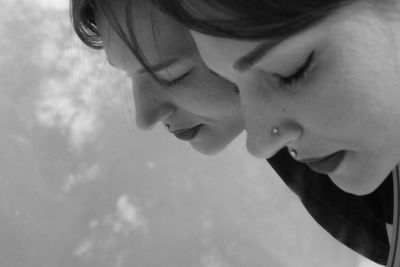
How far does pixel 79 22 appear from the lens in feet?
2.12

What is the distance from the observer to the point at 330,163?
0.49m

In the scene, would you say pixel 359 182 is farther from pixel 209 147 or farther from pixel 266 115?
pixel 209 147

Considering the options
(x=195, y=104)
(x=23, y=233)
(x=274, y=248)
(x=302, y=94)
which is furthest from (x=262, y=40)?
(x=23, y=233)

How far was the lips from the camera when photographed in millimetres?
481

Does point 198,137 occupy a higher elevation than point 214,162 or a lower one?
higher

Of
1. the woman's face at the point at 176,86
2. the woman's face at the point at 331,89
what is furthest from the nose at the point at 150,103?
the woman's face at the point at 331,89

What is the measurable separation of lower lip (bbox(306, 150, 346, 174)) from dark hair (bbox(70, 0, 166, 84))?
183mm

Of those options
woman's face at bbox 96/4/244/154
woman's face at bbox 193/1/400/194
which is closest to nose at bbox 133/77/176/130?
woman's face at bbox 96/4/244/154

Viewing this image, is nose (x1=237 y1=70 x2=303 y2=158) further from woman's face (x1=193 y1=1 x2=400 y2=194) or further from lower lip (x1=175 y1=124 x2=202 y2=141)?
lower lip (x1=175 y1=124 x2=202 y2=141)

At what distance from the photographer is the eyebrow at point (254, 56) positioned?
1.40 ft

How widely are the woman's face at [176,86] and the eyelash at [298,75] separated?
130mm

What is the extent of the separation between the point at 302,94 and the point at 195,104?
0.60 ft

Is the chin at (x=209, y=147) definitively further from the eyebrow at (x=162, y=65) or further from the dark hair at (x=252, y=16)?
the dark hair at (x=252, y=16)

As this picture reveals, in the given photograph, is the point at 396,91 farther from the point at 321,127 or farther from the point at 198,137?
the point at 198,137
